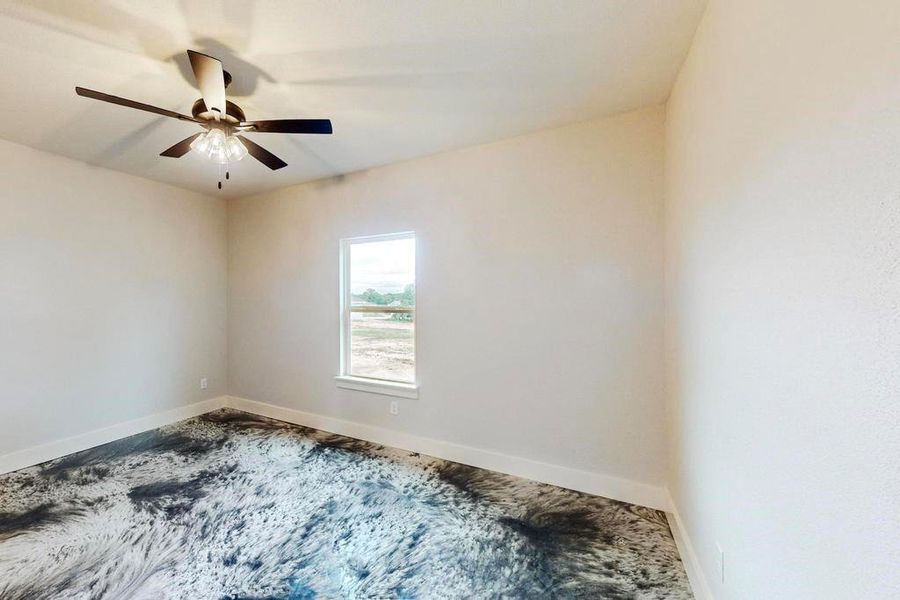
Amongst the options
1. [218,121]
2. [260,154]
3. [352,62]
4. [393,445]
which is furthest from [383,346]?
[352,62]

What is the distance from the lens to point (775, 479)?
0.96 meters

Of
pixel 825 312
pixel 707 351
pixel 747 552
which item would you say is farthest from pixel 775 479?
pixel 707 351

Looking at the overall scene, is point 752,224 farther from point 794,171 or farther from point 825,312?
point 825,312

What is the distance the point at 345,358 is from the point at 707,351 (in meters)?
3.09

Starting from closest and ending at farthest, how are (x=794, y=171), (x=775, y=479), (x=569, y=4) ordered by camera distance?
(x=794, y=171)
(x=775, y=479)
(x=569, y=4)

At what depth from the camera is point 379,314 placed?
3.50 m

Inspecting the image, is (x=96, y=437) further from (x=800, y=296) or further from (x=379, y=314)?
(x=800, y=296)

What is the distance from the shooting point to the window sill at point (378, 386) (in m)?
3.16

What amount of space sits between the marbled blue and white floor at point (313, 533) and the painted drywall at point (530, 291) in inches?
17.4

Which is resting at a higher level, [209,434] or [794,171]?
[794,171]

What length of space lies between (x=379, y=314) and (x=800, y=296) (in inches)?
121

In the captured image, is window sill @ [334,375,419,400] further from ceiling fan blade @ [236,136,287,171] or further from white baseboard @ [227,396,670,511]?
ceiling fan blade @ [236,136,287,171]

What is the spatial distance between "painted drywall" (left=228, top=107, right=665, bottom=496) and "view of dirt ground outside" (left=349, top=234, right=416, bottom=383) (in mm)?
198

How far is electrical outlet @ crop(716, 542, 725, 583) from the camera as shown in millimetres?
1352
